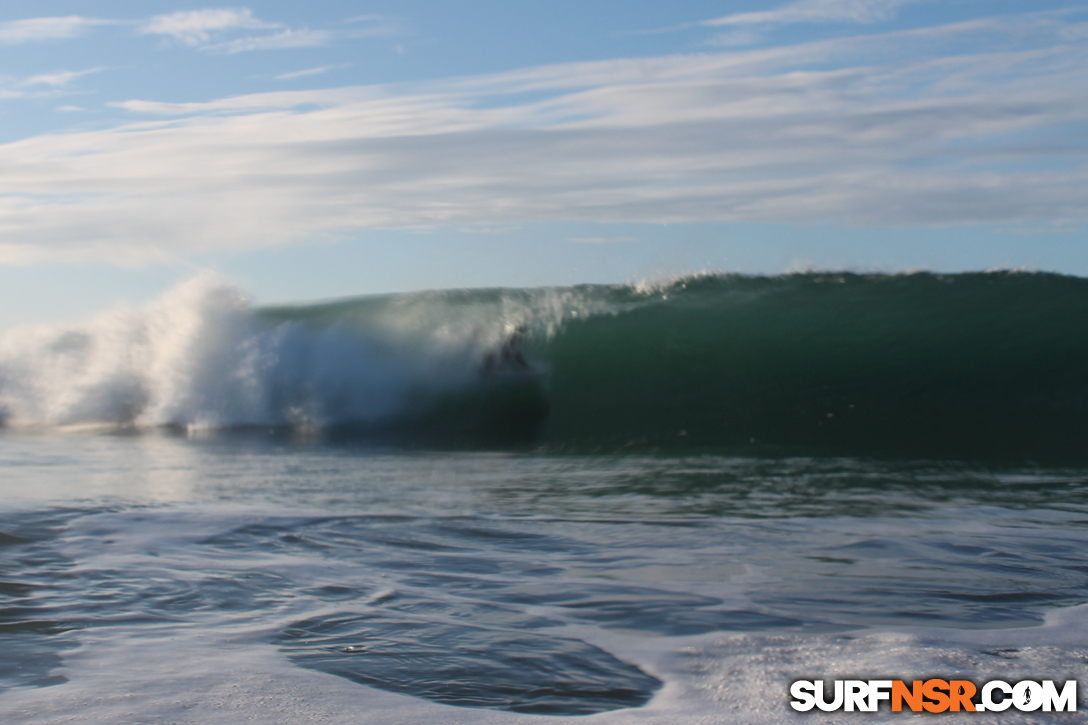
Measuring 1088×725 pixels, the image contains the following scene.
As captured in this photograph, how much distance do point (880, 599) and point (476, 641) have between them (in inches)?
56.9

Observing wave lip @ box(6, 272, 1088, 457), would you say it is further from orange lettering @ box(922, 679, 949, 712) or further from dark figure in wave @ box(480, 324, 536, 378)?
orange lettering @ box(922, 679, 949, 712)

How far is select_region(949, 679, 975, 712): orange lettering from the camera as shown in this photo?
2.20m

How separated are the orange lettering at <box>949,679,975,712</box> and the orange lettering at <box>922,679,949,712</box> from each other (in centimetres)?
1

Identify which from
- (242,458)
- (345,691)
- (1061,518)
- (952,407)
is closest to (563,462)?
(242,458)

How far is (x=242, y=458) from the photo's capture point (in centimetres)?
780

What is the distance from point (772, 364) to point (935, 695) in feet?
27.2

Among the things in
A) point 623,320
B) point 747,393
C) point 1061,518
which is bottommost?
point 1061,518

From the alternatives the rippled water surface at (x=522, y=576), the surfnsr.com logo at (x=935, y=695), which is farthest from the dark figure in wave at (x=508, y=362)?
the surfnsr.com logo at (x=935, y=695)

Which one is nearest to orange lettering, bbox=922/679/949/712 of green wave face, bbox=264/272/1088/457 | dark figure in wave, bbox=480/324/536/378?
green wave face, bbox=264/272/1088/457

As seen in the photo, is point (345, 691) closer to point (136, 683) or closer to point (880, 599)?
point (136, 683)

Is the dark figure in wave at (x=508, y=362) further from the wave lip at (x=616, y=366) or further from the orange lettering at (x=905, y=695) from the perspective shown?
the orange lettering at (x=905, y=695)

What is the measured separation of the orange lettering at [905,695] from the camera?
2232 mm

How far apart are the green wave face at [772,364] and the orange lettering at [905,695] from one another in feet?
17.4

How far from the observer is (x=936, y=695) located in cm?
229
